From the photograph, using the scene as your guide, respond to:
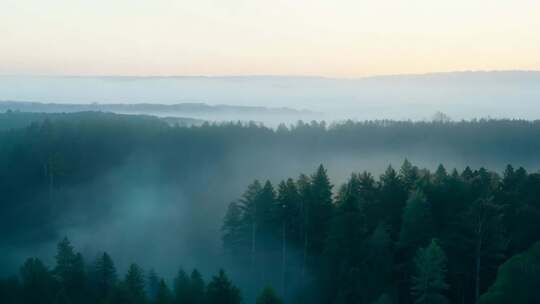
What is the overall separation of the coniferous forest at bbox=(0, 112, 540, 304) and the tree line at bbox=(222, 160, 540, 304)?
0.07 m

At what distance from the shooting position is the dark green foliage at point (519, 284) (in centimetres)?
2211

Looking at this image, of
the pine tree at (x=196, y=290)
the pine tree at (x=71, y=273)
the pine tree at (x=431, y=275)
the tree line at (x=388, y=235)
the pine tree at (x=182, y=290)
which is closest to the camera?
the pine tree at (x=431, y=275)

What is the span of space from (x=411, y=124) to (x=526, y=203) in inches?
3095

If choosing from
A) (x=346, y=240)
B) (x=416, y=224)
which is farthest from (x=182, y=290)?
(x=416, y=224)

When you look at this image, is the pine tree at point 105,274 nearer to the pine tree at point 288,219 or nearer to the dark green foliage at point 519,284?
the pine tree at point 288,219

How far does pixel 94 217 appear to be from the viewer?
199 ft

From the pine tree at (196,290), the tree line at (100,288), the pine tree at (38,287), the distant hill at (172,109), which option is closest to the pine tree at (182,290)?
the tree line at (100,288)

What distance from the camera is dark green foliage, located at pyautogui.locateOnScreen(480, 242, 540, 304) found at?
22.1 m

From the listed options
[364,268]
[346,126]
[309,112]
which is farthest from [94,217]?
[309,112]

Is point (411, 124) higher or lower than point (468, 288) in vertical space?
higher

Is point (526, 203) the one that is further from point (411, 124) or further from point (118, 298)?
point (411, 124)

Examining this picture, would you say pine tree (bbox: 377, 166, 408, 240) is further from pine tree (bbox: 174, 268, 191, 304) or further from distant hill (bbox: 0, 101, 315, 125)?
distant hill (bbox: 0, 101, 315, 125)

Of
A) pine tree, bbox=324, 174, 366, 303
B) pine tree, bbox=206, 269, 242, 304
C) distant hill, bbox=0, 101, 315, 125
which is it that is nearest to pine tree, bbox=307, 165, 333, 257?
pine tree, bbox=324, 174, 366, 303

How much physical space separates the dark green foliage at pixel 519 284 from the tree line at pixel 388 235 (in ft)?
14.5
